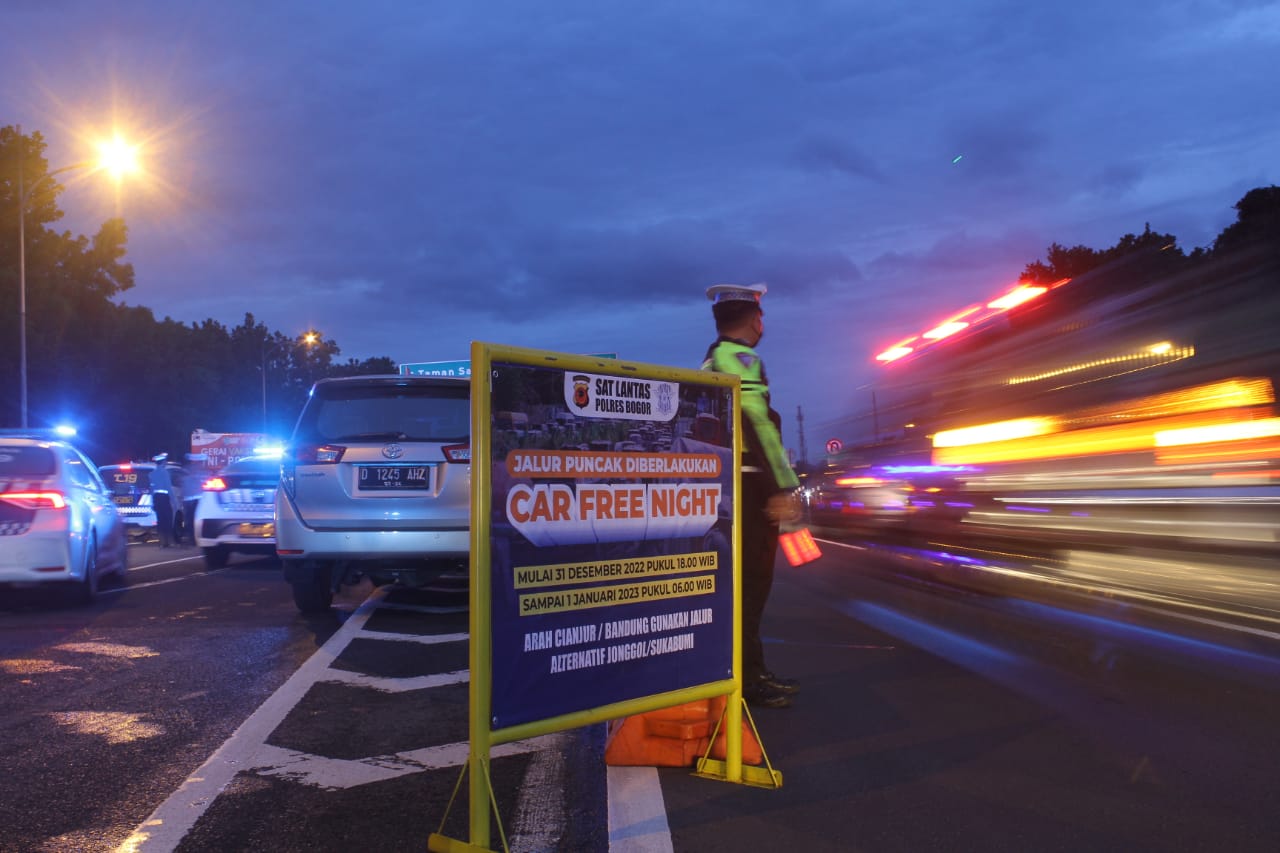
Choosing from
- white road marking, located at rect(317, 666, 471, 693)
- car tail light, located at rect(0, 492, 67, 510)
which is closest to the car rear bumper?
car tail light, located at rect(0, 492, 67, 510)

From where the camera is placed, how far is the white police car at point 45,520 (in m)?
9.05

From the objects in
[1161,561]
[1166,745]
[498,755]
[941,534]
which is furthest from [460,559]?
[941,534]

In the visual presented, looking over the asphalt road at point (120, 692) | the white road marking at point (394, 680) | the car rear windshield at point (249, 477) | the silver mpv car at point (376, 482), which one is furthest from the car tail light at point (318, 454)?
the car rear windshield at point (249, 477)

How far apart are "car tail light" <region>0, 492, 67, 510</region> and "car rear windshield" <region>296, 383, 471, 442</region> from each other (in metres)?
2.83

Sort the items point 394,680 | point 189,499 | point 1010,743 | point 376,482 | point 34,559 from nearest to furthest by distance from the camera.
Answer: point 1010,743, point 394,680, point 376,482, point 34,559, point 189,499

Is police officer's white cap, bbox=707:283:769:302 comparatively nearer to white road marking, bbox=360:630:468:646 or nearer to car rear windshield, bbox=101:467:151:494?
white road marking, bbox=360:630:468:646

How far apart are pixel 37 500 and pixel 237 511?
338 cm

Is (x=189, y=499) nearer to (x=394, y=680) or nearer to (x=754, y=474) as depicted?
(x=394, y=680)

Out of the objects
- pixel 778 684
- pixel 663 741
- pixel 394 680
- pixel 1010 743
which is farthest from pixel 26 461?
pixel 1010 743

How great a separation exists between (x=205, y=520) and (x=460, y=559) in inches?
233

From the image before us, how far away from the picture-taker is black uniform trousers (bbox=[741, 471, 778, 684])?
5.42 m

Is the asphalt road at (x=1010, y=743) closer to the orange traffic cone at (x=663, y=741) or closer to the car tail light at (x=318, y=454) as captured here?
the orange traffic cone at (x=663, y=741)

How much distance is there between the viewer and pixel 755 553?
5.43m

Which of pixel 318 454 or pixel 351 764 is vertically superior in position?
pixel 318 454
